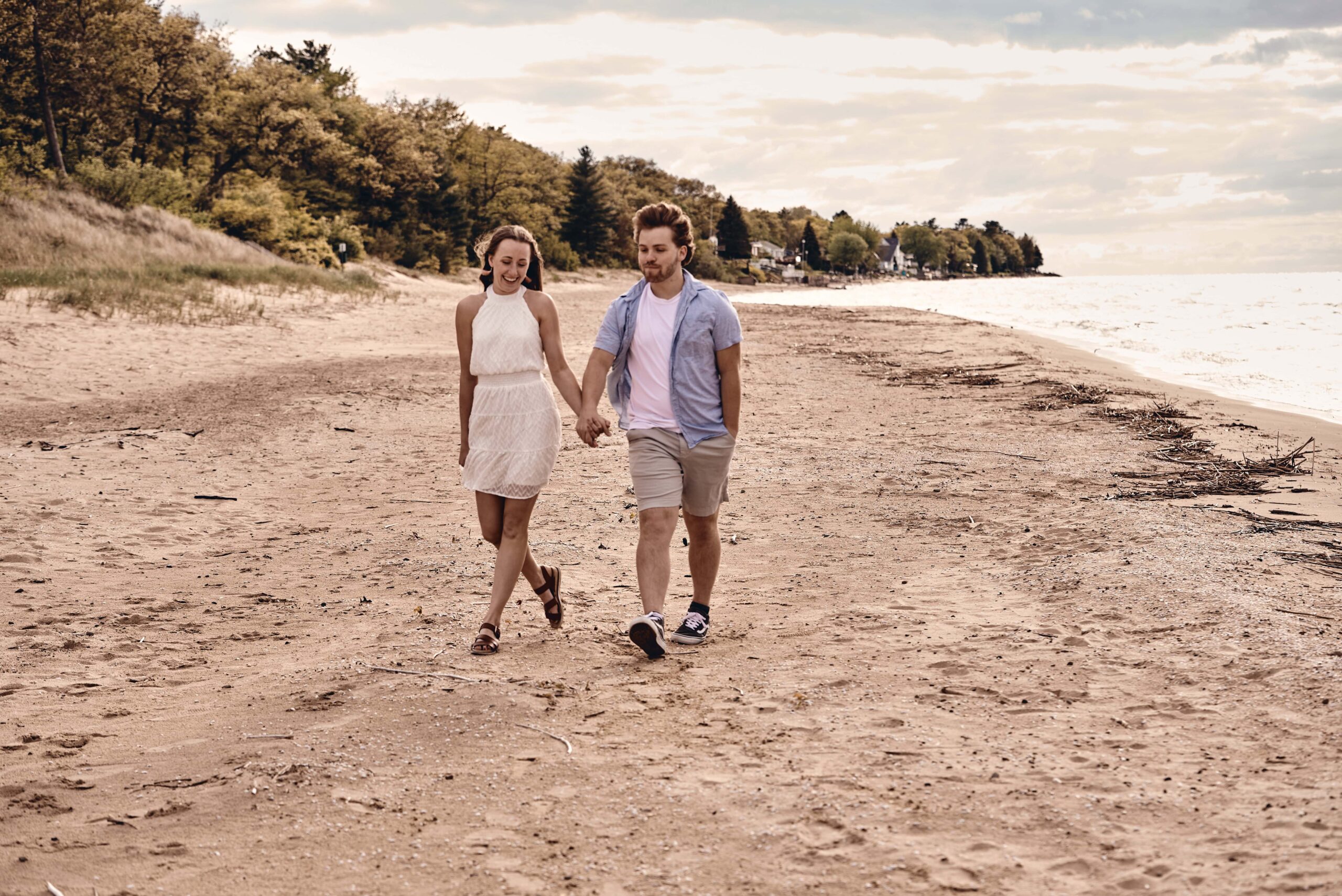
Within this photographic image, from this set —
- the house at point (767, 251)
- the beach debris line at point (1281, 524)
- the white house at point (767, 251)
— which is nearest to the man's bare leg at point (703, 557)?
the beach debris line at point (1281, 524)

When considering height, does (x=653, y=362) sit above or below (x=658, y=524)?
above

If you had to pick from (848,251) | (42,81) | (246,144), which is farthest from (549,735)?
(848,251)

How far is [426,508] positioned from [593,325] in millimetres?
20416

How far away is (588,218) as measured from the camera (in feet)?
271

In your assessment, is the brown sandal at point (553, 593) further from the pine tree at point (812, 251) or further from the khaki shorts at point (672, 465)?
the pine tree at point (812, 251)

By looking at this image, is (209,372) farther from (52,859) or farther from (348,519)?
(52,859)

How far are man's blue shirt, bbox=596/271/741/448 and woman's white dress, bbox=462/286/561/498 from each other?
34cm

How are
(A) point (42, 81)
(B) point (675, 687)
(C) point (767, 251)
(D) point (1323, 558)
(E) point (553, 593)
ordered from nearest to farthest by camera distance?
(B) point (675, 687), (E) point (553, 593), (D) point (1323, 558), (A) point (42, 81), (C) point (767, 251)

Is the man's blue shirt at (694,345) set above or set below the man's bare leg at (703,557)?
above

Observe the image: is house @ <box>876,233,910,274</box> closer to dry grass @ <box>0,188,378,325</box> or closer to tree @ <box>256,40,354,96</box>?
tree @ <box>256,40,354,96</box>

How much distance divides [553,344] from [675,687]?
1657 millimetres

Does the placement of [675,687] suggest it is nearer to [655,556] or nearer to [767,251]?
[655,556]

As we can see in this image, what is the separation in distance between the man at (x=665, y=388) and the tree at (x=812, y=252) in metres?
154

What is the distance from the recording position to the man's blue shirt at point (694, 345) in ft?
15.9
